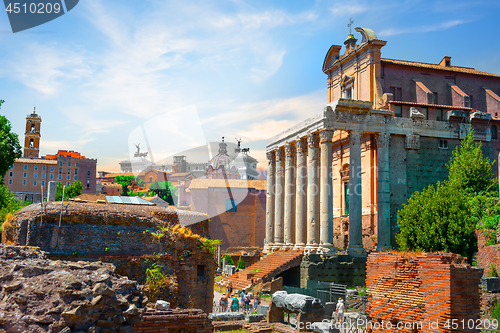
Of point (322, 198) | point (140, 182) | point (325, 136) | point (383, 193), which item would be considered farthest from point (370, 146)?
point (140, 182)

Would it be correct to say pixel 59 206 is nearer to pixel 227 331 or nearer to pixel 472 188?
pixel 227 331

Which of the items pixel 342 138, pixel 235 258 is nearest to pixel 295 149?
pixel 342 138

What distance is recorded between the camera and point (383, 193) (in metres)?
29.0

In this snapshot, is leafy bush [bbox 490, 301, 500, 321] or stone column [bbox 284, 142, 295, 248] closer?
leafy bush [bbox 490, 301, 500, 321]

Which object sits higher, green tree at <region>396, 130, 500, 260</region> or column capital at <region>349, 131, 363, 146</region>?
column capital at <region>349, 131, 363, 146</region>

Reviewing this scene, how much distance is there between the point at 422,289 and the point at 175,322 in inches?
242

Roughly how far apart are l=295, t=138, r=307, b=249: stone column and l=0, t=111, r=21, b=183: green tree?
1867 cm

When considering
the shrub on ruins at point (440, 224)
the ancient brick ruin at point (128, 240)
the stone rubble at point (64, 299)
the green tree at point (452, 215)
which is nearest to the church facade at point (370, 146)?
the green tree at point (452, 215)

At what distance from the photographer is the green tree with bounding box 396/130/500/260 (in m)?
23.2

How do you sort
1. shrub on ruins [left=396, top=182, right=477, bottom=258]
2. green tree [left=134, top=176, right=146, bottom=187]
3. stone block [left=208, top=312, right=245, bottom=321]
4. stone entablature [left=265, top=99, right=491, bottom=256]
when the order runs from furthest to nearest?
green tree [left=134, top=176, right=146, bottom=187]
stone entablature [left=265, top=99, right=491, bottom=256]
shrub on ruins [left=396, top=182, right=477, bottom=258]
stone block [left=208, top=312, right=245, bottom=321]

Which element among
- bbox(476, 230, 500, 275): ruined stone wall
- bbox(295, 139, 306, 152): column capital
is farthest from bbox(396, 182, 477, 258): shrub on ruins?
bbox(295, 139, 306, 152): column capital

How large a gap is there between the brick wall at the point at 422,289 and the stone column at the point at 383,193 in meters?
16.5

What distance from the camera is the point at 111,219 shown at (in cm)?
1164

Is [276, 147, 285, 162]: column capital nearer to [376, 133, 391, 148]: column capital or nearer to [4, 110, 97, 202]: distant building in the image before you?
[376, 133, 391, 148]: column capital
